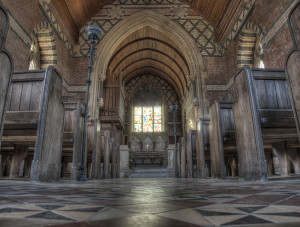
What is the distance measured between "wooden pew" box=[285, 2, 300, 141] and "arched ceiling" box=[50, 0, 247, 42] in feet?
25.3

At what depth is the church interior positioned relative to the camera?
83cm

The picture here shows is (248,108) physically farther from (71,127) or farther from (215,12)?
(215,12)

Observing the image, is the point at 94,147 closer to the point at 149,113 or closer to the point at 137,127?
the point at 137,127

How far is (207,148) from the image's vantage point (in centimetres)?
481

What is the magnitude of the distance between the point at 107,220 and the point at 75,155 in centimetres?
354

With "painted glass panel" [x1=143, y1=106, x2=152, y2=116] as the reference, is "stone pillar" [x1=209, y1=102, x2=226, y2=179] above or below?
below

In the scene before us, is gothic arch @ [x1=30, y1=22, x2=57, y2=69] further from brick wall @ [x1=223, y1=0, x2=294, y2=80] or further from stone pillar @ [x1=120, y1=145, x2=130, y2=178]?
brick wall @ [x1=223, y1=0, x2=294, y2=80]

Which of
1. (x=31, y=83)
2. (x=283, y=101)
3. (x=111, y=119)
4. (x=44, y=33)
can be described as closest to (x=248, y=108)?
(x=283, y=101)

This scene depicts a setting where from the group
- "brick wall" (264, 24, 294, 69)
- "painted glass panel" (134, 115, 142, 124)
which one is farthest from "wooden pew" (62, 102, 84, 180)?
"painted glass panel" (134, 115, 142, 124)

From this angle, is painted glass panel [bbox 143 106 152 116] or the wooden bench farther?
painted glass panel [bbox 143 106 152 116]

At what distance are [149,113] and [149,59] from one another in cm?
470

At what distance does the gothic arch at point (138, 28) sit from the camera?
10.3m

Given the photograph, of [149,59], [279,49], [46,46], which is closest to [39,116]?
[279,49]

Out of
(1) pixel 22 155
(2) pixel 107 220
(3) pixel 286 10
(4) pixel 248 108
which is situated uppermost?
(3) pixel 286 10
